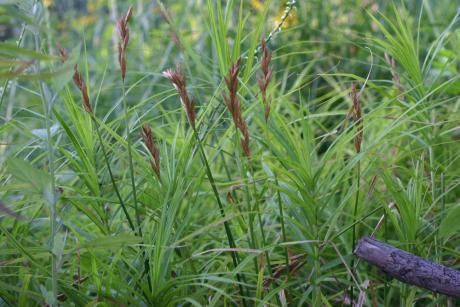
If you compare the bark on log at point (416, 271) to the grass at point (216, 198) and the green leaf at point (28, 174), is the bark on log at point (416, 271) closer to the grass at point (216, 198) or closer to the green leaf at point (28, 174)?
the grass at point (216, 198)

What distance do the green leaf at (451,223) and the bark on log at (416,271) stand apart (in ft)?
0.43

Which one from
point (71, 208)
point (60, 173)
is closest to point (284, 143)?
point (60, 173)

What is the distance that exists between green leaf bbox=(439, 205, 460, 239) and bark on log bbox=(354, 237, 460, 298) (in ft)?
0.43

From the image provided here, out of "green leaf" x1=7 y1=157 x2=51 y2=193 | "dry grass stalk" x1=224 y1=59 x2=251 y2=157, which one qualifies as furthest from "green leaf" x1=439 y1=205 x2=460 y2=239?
"green leaf" x1=7 y1=157 x2=51 y2=193

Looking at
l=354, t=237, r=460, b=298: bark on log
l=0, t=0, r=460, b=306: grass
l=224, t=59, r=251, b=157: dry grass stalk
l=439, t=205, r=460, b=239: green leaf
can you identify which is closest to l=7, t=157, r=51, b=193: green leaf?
l=0, t=0, r=460, b=306: grass

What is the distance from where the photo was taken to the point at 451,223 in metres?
1.35

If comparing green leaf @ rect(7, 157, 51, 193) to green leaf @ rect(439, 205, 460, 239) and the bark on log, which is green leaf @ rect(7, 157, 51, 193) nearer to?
the bark on log

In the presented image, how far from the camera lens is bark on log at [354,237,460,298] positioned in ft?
4.03

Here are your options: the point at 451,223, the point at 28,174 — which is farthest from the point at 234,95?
the point at 451,223

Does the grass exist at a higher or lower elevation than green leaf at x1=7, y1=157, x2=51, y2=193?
lower

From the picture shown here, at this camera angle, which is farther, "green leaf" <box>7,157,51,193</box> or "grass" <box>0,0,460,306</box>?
"grass" <box>0,0,460,306</box>

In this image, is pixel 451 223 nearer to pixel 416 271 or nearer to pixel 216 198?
pixel 416 271

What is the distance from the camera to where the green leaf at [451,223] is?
133cm

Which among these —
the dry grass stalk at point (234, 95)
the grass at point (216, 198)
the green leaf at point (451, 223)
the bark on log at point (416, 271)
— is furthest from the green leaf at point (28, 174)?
the green leaf at point (451, 223)
